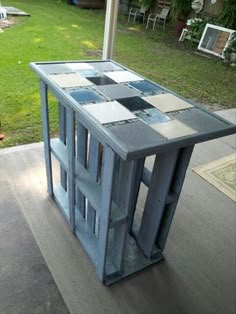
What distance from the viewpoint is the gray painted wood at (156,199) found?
125cm

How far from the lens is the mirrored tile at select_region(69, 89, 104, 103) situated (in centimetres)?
119

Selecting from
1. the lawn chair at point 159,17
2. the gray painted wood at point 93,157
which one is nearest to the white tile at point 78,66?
the gray painted wood at point 93,157

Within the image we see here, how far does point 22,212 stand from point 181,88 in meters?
3.02

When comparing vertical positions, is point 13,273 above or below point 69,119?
below

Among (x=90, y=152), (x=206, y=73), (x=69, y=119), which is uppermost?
(x=69, y=119)

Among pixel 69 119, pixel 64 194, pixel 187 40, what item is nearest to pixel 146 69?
pixel 187 40

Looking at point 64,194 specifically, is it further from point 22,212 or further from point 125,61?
point 125,61

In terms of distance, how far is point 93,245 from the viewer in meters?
1.53

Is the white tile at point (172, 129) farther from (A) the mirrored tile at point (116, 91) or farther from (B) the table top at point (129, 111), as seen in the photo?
(A) the mirrored tile at point (116, 91)

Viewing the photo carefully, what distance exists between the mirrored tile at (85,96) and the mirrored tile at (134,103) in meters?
0.10

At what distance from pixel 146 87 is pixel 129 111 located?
1.00 feet

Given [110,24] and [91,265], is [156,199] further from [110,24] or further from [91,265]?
[110,24]

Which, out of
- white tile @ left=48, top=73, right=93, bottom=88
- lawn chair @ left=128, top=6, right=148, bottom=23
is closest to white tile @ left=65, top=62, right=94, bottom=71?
white tile @ left=48, top=73, right=93, bottom=88

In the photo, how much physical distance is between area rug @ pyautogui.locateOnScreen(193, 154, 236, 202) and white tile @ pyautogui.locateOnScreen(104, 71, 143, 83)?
1135 mm
